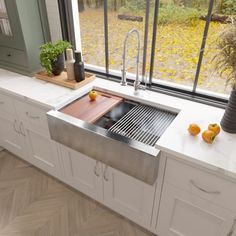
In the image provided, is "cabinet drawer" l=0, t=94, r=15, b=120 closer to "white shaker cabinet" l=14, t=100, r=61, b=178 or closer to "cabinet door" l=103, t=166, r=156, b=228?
"white shaker cabinet" l=14, t=100, r=61, b=178

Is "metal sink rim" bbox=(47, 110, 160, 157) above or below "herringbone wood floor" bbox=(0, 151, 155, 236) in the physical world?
above

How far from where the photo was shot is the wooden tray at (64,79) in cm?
179

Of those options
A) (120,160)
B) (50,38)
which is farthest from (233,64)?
(50,38)

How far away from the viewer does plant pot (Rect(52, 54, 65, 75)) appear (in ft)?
6.14

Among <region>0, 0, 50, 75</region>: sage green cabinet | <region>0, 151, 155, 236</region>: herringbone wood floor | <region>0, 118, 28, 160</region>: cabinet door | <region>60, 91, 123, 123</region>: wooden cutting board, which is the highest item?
<region>0, 0, 50, 75</region>: sage green cabinet

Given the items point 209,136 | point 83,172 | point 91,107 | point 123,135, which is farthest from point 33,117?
point 209,136

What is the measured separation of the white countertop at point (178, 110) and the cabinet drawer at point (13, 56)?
0.12 m

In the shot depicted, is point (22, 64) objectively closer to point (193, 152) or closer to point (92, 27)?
point (92, 27)

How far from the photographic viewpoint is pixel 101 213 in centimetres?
181

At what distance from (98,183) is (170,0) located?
1.55 meters

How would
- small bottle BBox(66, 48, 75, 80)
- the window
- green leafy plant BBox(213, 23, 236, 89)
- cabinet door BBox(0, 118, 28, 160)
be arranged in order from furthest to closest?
cabinet door BBox(0, 118, 28, 160)
small bottle BBox(66, 48, 75, 80)
the window
green leafy plant BBox(213, 23, 236, 89)

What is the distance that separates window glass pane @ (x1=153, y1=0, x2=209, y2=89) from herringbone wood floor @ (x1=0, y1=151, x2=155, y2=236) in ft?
4.15

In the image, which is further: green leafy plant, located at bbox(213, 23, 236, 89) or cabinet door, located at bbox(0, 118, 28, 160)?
cabinet door, located at bbox(0, 118, 28, 160)

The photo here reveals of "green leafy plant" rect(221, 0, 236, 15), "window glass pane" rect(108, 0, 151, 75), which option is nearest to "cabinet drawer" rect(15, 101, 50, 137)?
"window glass pane" rect(108, 0, 151, 75)
